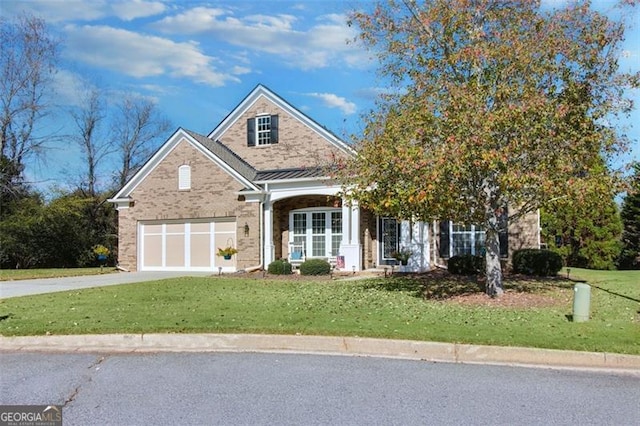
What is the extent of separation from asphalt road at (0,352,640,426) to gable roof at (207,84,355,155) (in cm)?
1593

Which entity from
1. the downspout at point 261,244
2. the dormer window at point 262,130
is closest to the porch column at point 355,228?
the downspout at point 261,244

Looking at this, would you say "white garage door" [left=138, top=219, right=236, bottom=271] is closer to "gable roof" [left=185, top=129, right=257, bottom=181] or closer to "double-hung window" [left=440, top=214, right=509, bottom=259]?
"gable roof" [left=185, top=129, right=257, bottom=181]

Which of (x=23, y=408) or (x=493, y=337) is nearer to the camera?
(x=23, y=408)

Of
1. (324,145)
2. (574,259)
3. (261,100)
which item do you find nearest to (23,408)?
(324,145)

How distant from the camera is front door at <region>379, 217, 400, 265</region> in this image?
21.3 meters

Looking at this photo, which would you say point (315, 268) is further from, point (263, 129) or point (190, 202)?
point (263, 129)

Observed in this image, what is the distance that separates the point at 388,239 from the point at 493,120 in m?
11.8

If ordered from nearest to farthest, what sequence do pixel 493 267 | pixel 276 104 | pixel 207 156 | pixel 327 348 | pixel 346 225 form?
1. pixel 327 348
2. pixel 493 267
3. pixel 346 225
4. pixel 207 156
5. pixel 276 104

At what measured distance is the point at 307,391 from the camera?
5.72 m

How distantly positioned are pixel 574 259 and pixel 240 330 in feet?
70.6

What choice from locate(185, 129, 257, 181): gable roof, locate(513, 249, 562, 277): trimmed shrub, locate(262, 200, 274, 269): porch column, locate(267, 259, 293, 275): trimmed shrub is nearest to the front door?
locate(267, 259, 293, 275): trimmed shrub

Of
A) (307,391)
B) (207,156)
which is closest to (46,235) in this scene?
(207,156)

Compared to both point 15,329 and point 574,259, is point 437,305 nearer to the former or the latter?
point 15,329

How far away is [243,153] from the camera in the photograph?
24625 millimetres
